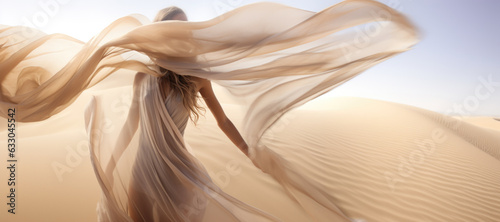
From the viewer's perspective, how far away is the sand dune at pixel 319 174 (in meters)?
3.03

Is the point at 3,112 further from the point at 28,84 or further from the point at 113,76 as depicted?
the point at 113,76

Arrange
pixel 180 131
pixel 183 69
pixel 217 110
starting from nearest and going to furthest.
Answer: pixel 183 69 → pixel 180 131 → pixel 217 110

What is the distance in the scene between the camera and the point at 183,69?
77.7 inches

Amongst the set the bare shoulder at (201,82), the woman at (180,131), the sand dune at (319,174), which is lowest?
the sand dune at (319,174)

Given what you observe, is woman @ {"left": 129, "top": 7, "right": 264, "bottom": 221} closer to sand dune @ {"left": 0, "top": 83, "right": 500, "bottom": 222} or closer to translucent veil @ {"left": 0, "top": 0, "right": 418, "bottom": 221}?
translucent veil @ {"left": 0, "top": 0, "right": 418, "bottom": 221}

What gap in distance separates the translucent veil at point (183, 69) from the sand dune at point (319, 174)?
48 centimetres

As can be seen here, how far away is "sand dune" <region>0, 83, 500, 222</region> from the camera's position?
9.95 ft

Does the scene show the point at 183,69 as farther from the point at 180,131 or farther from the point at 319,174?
the point at 319,174

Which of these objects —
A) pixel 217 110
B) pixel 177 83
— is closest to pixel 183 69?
pixel 177 83

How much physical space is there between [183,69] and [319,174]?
394cm

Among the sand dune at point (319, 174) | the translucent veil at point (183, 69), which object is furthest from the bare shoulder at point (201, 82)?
the sand dune at point (319, 174)

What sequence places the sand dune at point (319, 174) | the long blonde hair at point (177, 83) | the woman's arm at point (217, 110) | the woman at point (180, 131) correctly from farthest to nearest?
the sand dune at point (319, 174) → the woman's arm at point (217, 110) → the long blonde hair at point (177, 83) → the woman at point (180, 131)

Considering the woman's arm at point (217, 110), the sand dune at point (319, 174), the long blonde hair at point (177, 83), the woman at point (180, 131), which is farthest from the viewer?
the sand dune at point (319, 174)

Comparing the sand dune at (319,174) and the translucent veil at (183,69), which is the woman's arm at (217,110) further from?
the sand dune at (319,174)
